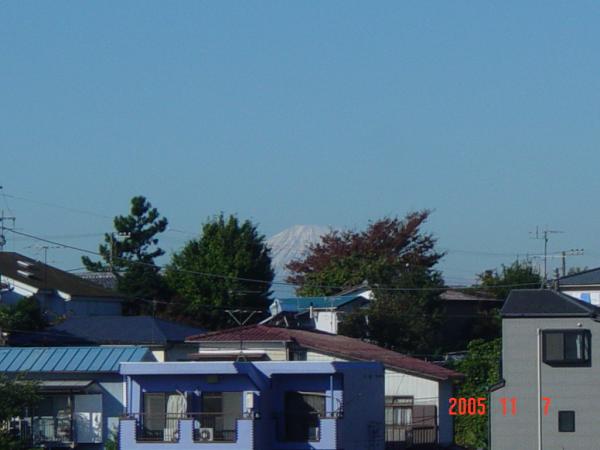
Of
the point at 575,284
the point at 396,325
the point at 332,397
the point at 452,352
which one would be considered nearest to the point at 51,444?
the point at 332,397

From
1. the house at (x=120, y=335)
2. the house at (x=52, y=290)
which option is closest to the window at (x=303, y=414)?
the house at (x=120, y=335)

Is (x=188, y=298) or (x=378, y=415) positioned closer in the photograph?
(x=378, y=415)

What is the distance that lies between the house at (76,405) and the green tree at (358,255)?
1242 inches

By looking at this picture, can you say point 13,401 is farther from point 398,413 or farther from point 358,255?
point 358,255

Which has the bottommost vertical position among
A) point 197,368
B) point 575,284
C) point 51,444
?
point 51,444

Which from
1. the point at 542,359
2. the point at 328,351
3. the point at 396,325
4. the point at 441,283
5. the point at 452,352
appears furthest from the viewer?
the point at 441,283

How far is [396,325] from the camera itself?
180 feet

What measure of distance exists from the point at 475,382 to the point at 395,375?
5.20 m

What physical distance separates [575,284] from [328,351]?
77.9 feet

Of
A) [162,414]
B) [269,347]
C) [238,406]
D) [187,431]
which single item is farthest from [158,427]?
[269,347]

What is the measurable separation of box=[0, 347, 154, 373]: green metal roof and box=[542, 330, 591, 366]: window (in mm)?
12231

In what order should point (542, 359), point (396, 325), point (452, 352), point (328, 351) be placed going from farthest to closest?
point (452, 352) < point (396, 325) < point (328, 351) < point (542, 359)

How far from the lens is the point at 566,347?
1344 inches

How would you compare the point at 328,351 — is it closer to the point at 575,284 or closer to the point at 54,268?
the point at 575,284
